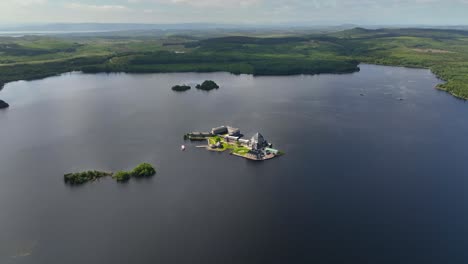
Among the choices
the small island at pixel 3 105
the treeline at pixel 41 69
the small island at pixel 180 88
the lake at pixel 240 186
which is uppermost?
the treeline at pixel 41 69

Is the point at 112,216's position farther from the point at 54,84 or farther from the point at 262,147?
the point at 54,84

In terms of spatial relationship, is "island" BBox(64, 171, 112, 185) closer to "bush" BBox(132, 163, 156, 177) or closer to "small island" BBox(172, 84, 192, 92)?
"bush" BBox(132, 163, 156, 177)

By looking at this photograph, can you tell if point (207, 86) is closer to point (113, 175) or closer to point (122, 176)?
point (113, 175)

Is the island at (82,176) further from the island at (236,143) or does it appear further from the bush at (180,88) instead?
the bush at (180,88)

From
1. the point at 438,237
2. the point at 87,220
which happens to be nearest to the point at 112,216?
the point at 87,220

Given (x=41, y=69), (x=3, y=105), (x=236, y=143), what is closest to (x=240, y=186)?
(x=236, y=143)

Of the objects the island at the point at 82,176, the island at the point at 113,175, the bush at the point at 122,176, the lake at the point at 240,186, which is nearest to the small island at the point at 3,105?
the lake at the point at 240,186

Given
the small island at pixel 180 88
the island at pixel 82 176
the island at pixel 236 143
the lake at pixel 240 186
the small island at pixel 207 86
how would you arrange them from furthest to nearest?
the small island at pixel 207 86, the small island at pixel 180 88, the island at pixel 236 143, the island at pixel 82 176, the lake at pixel 240 186
